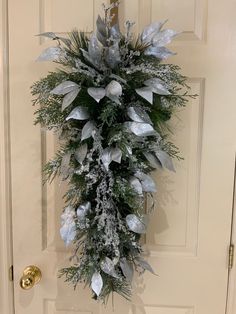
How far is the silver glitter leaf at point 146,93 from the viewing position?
917 millimetres

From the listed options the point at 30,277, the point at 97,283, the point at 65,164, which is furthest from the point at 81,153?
the point at 30,277

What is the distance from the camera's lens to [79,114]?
935 millimetres

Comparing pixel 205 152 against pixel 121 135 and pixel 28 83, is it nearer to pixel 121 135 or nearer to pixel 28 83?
pixel 121 135

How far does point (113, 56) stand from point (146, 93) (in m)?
0.14

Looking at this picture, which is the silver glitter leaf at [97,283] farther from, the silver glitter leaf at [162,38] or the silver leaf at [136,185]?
the silver glitter leaf at [162,38]

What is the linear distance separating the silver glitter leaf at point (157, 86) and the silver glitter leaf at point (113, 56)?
101mm

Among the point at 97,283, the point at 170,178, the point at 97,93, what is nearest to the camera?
the point at 97,93

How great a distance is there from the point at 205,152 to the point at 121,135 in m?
0.41

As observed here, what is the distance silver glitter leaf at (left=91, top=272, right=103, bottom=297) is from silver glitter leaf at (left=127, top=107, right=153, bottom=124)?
0.47 metres

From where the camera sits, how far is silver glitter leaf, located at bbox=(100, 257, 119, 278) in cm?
101

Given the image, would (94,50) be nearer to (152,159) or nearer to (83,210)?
(152,159)

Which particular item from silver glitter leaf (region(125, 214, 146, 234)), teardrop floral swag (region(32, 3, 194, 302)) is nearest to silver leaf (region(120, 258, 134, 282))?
teardrop floral swag (region(32, 3, 194, 302))

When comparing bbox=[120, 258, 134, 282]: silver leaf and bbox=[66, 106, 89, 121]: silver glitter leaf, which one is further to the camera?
bbox=[120, 258, 134, 282]: silver leaf

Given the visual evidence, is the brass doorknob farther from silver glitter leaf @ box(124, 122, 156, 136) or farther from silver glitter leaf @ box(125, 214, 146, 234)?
silver glitter leaf @ box(124, 122, 156, 136)
